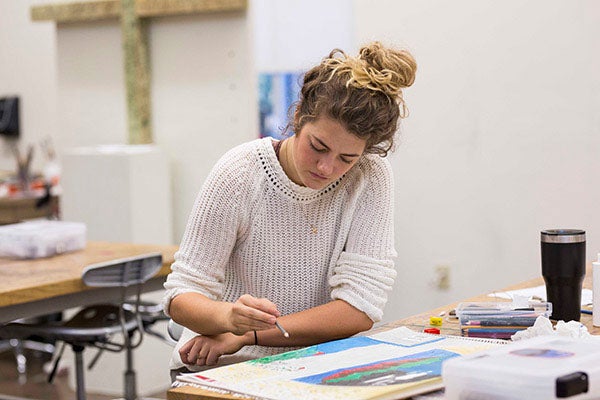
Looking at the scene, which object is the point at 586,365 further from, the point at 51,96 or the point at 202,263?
the point at 51,96

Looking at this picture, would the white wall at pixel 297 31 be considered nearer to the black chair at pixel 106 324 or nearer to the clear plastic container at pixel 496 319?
the black chair at pixel 106 324

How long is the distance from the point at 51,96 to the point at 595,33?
453cm

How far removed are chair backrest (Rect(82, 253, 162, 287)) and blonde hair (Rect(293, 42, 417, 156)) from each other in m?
1.39

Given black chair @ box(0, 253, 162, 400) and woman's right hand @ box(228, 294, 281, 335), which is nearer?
woman's right hand @ box(228, 294, 281, 335)

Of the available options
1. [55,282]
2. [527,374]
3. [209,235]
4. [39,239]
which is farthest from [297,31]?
[527,374]

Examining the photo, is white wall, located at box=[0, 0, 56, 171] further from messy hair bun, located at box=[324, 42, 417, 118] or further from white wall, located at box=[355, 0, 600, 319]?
messy hair bun, located at box=[324, 42, 417, 118]

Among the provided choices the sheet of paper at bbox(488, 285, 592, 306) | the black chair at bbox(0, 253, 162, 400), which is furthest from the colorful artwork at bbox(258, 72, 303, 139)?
the sheet of paper at bbox(488, 285, 592, 306)

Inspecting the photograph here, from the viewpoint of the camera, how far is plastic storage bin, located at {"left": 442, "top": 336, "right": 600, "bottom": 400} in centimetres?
148

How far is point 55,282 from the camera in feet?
11.0

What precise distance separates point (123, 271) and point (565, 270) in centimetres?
183

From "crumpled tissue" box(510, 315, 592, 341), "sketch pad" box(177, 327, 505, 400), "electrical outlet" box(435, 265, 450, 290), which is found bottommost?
"electrical outlet" box(435, 265, 450, 290)

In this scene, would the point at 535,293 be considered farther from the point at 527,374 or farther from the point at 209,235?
the point at 527,374

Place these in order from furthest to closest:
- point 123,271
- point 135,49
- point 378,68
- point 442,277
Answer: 1. point 135,49
2. point 442,277
3. point 123,271
4. point 378,68

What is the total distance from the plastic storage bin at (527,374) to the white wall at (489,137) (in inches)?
119
